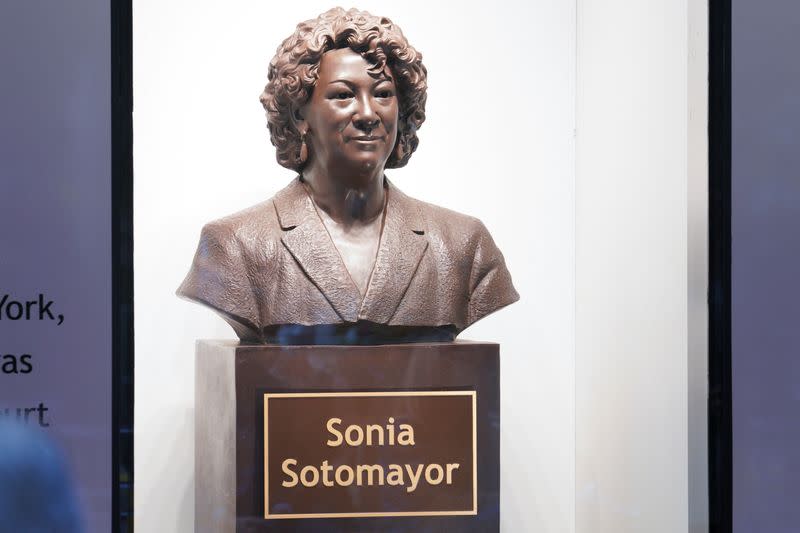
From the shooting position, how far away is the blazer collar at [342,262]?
2.68m

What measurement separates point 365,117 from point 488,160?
874 mm

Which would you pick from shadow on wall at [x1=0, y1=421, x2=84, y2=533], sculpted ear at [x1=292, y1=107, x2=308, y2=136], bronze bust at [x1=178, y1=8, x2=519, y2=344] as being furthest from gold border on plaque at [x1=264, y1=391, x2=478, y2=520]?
shadow on wall at [x1=0, y1=421, x2=84, y2=533]

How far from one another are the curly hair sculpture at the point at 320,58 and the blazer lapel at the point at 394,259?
25 centimetres

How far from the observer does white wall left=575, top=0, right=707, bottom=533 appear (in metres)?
2.36

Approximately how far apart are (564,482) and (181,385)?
1223 mm

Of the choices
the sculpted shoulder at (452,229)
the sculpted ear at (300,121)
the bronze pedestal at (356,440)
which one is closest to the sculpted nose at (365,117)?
the sculpted ear at (300,121)

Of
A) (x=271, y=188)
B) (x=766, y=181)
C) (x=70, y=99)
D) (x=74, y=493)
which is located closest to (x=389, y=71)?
(x=271, y=188)

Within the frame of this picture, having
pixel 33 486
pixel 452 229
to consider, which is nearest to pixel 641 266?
pixel 452 229

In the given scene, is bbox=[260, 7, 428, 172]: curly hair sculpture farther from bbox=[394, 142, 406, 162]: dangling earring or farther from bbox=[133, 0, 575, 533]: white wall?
bbox=[133, 0, 575, 533]: white wall

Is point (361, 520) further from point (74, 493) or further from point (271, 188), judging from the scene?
point (271, 188)

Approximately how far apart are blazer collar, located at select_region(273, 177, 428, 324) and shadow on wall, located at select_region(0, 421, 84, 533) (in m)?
1.08

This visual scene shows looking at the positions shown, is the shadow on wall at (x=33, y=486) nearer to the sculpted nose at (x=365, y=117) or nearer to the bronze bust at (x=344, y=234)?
the bronze bust at (x=344, y=234)

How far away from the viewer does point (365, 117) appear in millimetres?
2721

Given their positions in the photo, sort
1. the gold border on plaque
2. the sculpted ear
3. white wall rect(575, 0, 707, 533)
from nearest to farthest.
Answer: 1. white wall rect(575, 0, 707, 533)
2. the gold border on plaque
3. the sculpted ear
